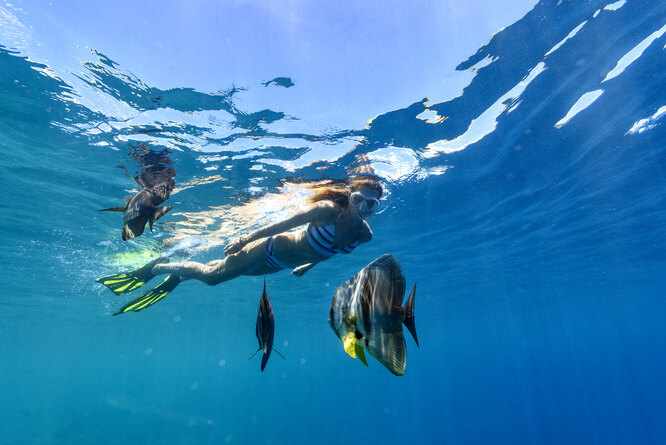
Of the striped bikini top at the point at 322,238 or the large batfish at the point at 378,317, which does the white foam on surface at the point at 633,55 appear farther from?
the large batfish at the point at 378,317

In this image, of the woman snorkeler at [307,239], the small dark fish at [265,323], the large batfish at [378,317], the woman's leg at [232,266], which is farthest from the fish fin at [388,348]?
the woman's leg at [232,266]

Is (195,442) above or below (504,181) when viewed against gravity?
below

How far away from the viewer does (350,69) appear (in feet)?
25.3

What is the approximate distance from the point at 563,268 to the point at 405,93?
27.8 metres

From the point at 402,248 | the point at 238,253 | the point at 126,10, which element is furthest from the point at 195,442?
the point at 126,10

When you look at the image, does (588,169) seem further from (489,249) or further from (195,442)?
(195,442)

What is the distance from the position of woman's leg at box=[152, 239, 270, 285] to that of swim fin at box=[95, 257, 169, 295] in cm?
111

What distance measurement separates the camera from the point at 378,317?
1.35 meters

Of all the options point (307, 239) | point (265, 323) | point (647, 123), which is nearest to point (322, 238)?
point (307, 239)

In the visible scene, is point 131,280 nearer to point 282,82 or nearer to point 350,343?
point 282,82

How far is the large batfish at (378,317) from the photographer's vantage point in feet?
4.29

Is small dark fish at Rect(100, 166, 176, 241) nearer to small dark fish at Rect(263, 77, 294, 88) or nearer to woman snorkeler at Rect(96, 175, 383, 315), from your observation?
woman snorkeler at Rect(96, 175, 383, 315)

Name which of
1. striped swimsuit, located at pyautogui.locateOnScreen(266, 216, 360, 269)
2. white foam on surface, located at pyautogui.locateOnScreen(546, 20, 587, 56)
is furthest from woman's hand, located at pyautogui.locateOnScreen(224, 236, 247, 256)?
white foam on surface, located at pyautogui.locateOnScreen(546, 20, 587, 56)

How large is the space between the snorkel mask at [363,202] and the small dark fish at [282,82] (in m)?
4.70
